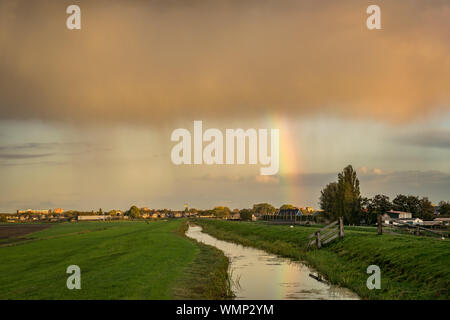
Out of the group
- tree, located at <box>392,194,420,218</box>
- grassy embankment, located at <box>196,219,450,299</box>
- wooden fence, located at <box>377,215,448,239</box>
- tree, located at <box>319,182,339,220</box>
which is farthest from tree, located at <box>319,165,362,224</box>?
grassy embankment, located at <box>196,219,450,299</box>

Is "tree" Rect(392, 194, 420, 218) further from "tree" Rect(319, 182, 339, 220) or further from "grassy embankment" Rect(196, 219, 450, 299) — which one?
"grassy embankment" Rect(196, 219, 450, 299)

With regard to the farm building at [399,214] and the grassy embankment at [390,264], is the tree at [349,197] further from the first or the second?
the grassy embankment at [390,264]

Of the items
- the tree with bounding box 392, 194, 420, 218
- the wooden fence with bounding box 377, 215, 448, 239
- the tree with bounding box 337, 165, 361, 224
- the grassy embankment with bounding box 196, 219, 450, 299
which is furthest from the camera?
the tree with bounding box 392, 194, 420, 218

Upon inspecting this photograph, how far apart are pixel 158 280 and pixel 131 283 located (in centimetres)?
217

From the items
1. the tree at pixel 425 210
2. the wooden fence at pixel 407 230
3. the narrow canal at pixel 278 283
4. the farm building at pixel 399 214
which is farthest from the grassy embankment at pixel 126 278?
the tree at pixel 425 210

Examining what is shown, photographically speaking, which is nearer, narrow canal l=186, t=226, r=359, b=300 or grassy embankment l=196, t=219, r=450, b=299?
grassy embankment l=196, t=219, r=450, b=299

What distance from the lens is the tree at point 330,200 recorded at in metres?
110

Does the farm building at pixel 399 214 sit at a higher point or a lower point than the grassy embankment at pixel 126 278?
lower

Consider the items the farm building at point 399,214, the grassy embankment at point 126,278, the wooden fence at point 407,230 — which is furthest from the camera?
the farm building at point 399,214

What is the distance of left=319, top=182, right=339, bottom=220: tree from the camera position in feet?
362

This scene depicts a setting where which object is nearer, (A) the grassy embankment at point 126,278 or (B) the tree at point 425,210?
(A) the grassy embankment at point 126,278
